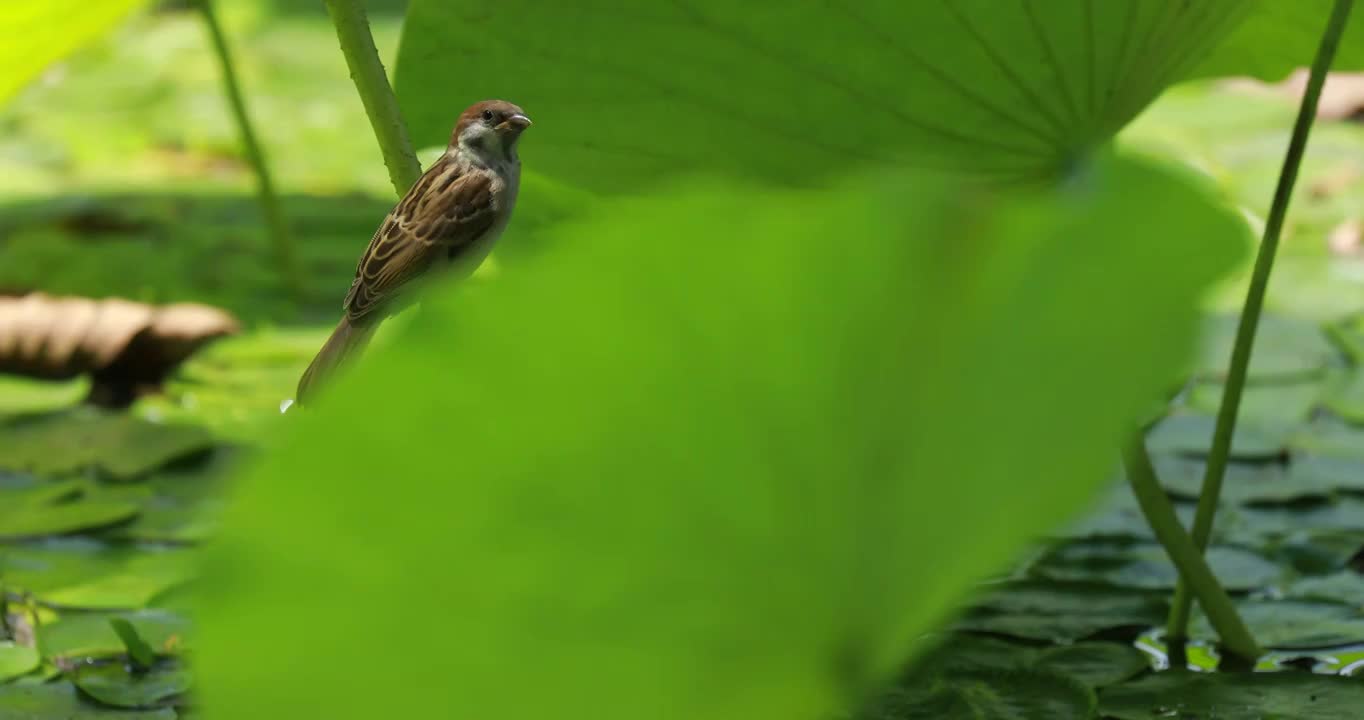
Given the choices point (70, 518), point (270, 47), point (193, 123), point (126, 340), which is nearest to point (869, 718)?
point (70, 518)

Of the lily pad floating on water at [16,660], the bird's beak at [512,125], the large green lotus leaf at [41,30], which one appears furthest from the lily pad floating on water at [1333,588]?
the large green lotus leaf at [41,30]

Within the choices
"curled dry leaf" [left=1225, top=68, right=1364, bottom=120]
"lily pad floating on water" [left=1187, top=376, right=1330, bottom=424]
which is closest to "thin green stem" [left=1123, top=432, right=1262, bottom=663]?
"lily pad floating on water" [left=1187, top=376, right=1330, bottom=424]

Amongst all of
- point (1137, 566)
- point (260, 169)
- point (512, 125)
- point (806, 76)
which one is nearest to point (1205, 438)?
point (1137, 566)

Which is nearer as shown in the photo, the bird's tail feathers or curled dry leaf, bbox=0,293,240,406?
the bird's tail feathers

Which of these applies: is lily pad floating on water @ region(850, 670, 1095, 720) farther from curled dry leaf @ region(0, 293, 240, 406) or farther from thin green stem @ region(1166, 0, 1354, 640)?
curled dry leaf @ region(0, 293, 240, 406)

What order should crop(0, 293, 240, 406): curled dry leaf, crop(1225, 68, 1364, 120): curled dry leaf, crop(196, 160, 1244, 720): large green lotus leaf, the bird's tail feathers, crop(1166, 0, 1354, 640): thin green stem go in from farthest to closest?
1. crop(1225, 68, 1364, 120): curled dry leaf
2. crop(0, 293, 240, 406): curled dry leaf
3. crop(1166, 0, 1354, 640): thin green stem
4. the bird's tail feathers
5. crop(196, 160, 1244, 720): large green lotus leaf

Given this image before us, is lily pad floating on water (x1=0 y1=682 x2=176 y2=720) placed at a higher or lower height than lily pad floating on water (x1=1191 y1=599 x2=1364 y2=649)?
higher
